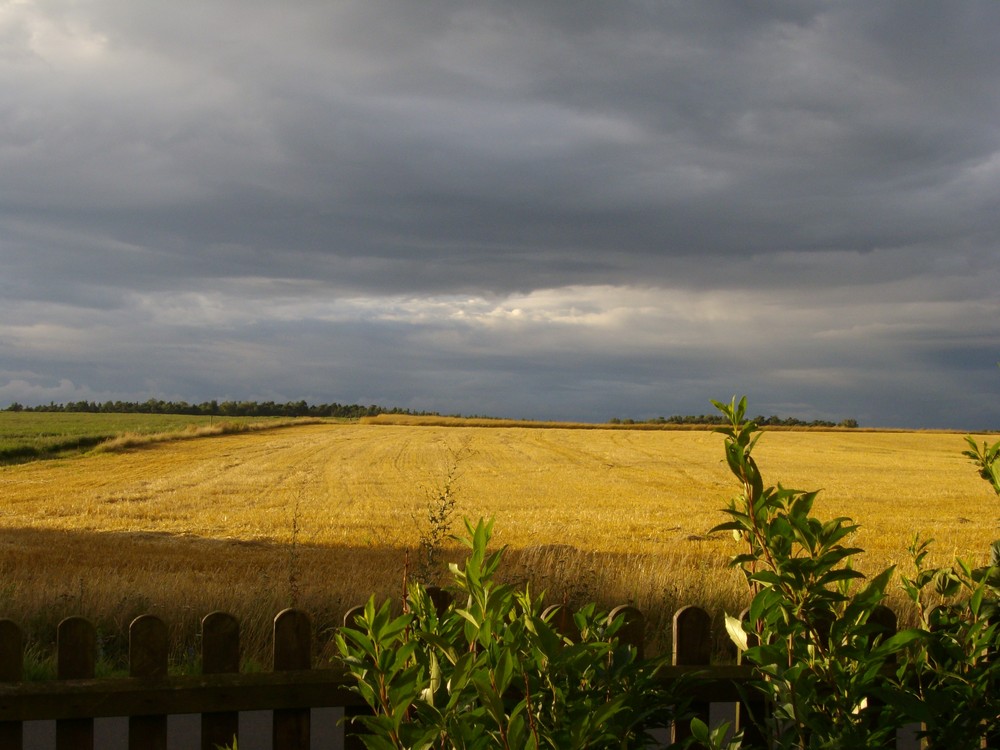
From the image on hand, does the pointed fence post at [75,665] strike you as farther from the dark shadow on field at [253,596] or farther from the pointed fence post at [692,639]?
the pointed fence post at [692,639]

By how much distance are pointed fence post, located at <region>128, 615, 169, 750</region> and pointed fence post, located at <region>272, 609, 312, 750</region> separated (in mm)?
328

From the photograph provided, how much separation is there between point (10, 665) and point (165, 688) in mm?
469

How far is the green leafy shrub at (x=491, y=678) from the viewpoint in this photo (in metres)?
1.51

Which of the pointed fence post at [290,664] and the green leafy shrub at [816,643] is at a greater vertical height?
the green leafy shrub at [816,643]

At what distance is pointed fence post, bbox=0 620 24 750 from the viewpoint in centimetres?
256

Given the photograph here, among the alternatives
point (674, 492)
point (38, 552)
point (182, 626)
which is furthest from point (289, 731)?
point (674, 492)

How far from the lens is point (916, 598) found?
237 cm

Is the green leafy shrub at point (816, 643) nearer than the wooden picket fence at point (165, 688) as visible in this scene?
Yes

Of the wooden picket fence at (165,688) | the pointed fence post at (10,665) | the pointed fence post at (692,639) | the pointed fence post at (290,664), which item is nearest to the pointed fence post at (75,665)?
the wooden picket fence at (165,688)

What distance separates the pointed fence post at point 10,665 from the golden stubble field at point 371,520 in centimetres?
119

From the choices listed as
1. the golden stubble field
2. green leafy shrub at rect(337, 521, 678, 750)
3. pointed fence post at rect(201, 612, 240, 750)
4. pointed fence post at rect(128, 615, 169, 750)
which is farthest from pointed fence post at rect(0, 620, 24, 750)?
green leafy shrub at rect(337, 521, 678, 750)

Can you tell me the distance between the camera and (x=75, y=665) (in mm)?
2609

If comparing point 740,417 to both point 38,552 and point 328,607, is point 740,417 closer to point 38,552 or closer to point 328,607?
point 328,607

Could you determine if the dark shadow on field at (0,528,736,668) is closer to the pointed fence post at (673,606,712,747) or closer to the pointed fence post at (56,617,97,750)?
the pointed fence post at (673,606,712,747)
